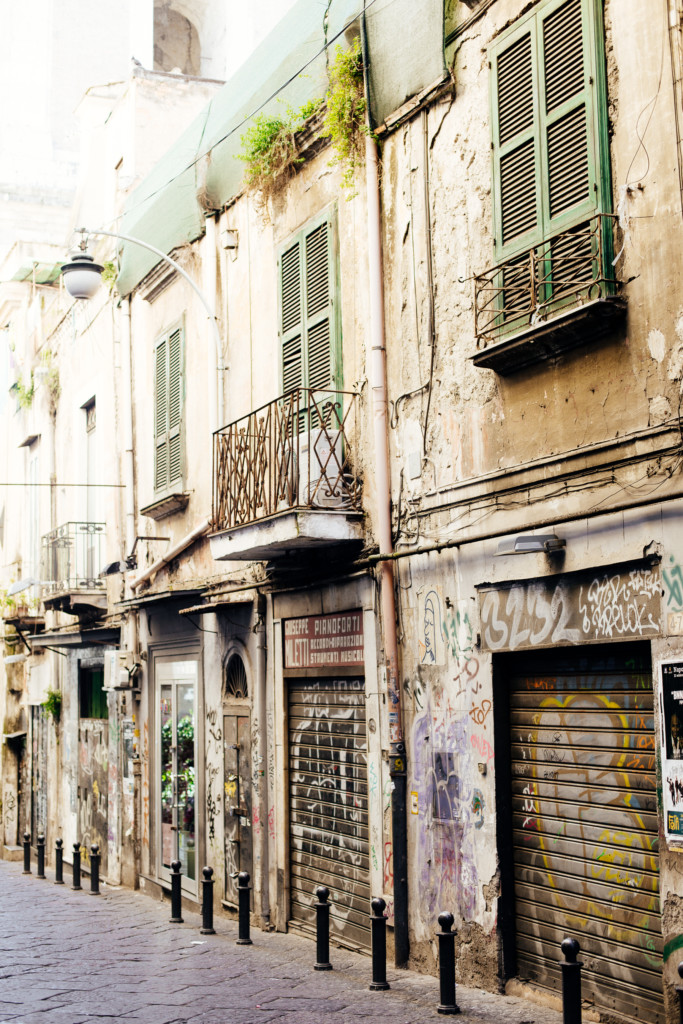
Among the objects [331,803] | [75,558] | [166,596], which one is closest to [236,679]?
[166,596]

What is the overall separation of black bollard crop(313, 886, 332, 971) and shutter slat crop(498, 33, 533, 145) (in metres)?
5.70

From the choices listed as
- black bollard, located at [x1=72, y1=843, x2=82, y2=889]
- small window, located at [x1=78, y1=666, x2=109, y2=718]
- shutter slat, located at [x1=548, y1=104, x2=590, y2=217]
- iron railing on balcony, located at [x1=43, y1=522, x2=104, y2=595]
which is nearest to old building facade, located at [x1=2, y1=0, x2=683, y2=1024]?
shutter slat, located at [x1=548, y1=104, x2=590, y2=217]

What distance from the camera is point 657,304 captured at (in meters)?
6.81

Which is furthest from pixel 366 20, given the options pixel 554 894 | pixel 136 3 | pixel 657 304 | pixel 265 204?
pixel 136 3

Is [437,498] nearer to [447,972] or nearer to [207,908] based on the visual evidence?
[447,972]

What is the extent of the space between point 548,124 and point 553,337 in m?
1.49

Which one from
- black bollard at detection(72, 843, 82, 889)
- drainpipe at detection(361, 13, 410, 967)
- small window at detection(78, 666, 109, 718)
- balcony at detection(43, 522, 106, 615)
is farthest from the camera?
small window at detection(78, 666, 109, 718)

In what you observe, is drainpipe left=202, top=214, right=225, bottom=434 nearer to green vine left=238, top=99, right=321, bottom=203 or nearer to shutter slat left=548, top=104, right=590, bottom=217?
green vine left=238, top=99, right=321, bottom=203

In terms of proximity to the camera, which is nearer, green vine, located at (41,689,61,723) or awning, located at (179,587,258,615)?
awning, located at (179,587,258,615)

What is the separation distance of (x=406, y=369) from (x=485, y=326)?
137cm

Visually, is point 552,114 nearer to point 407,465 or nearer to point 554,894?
point 407,465

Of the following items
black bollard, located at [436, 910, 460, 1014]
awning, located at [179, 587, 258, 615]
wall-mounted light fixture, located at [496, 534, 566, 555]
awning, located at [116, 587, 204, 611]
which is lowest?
black bollard, located at [436, 910, 460, 1014]

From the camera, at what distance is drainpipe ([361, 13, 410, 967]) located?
9.31 meters

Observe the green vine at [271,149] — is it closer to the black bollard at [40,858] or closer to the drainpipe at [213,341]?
the drainpipe at [213,341]
